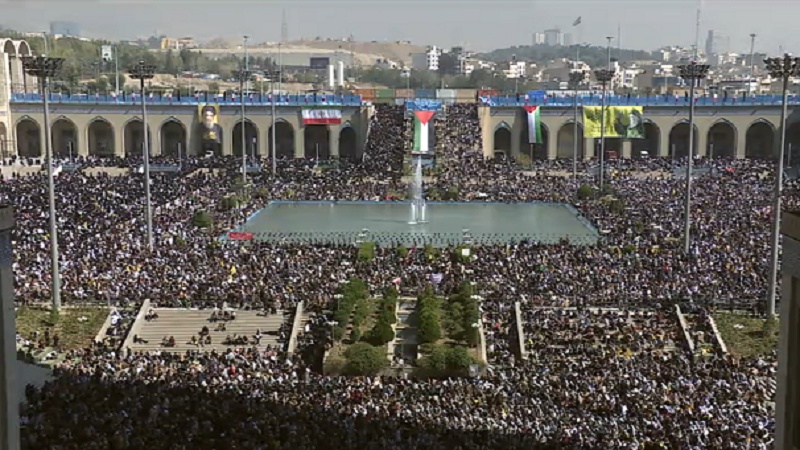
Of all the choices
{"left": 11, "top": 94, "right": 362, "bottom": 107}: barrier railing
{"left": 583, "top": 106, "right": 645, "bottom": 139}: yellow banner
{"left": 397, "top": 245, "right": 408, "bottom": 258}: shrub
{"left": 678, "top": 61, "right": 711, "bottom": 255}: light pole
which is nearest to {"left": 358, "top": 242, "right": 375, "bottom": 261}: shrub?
{"left": 397, "top": 245, "right": 408, "bottom": 258}: shrub

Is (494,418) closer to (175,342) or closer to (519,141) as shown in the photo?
(175,342)

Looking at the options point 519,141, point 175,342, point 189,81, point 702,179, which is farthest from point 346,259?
point 189,81

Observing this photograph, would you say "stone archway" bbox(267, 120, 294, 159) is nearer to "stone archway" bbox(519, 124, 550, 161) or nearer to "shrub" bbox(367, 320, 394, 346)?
"stone archway" bbox(519, 124, 550, 161)

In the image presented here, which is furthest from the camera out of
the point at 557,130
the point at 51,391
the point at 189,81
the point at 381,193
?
the point at 189,81

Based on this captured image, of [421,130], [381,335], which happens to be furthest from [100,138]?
[381,335]

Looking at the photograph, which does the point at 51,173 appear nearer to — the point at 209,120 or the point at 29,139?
the point at 209,120

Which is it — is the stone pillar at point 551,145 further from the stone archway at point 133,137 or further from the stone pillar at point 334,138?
the stone archway at point 133,137

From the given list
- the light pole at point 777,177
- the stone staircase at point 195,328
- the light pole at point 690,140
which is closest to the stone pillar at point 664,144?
the light pole at point 690,140
